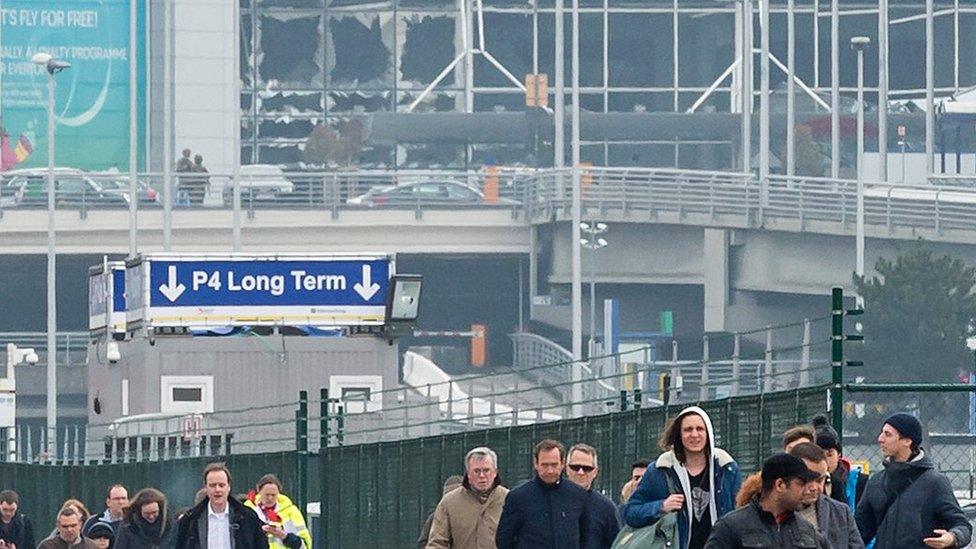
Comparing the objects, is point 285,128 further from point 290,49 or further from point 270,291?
point 270,291

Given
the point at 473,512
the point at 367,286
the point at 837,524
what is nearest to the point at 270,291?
the point at 367,286

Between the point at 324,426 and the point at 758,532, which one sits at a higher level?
the point at 758,532

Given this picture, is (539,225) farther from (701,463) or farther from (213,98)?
(701,463)

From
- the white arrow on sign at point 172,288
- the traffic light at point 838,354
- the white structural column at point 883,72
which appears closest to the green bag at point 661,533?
the traffic light at point 838,354

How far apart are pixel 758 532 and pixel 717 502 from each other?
1.63 m

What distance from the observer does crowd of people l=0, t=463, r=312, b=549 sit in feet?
53.0

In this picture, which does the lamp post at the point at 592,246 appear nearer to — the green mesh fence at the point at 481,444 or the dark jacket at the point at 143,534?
the green mesh fence at the point at 481,444

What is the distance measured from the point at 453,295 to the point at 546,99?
1268 cm

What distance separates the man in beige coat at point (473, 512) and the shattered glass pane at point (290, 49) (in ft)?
321

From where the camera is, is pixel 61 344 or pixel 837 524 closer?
pixel 837 524

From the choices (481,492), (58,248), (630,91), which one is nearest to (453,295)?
(58,248)

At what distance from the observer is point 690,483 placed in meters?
12.5

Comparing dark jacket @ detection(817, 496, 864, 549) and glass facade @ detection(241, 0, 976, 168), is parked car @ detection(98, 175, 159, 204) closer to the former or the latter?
→ glass facade @ detection(241, 0, 976, 168)

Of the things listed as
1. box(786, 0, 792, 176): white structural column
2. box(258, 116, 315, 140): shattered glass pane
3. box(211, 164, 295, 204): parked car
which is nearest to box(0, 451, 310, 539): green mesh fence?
box(211, 164, 295, 204): parked car
